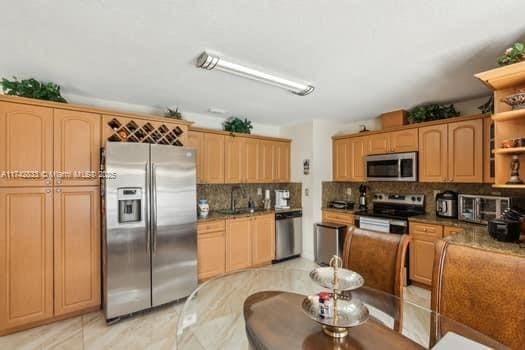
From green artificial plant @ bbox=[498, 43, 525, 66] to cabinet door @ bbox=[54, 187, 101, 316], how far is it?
12.2 feet

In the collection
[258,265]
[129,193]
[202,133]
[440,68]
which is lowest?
[258,265]

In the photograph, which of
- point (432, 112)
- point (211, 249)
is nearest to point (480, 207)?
point (432, 112)

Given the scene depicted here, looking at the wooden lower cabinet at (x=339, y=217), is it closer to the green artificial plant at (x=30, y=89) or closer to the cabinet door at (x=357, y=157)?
the cabinet door at (x=357, y=157)

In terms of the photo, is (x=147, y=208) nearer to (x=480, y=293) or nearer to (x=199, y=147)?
(x=199, y=147)

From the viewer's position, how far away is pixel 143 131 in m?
2.89

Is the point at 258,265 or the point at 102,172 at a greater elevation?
the point at 102,172

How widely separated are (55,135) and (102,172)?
53 centimetres

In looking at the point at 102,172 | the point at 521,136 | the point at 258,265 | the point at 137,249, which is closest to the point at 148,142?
the point at 102,172

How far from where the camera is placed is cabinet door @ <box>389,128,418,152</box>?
344cm

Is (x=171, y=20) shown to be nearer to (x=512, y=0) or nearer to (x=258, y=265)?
(x=512, y=0)

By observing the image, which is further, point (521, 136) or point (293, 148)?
point (293, 148)

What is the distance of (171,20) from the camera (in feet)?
5.20

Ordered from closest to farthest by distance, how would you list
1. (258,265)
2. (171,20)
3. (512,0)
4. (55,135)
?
(512,0) → (171,20) → (55,135) → (258,265)

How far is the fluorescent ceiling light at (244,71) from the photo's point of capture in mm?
1975
